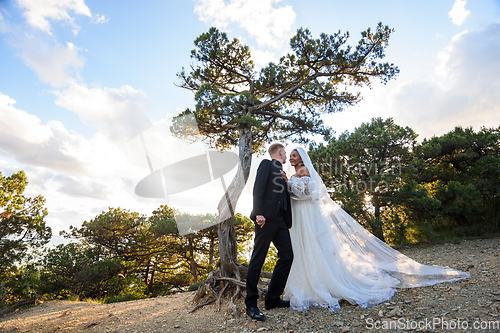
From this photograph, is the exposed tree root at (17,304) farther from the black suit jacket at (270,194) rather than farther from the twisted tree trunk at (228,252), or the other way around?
the black suit jacket at (270,194)

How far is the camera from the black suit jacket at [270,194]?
3.36 metres

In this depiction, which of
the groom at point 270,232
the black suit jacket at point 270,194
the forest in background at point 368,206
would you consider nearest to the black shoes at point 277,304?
the groom at point 270,232

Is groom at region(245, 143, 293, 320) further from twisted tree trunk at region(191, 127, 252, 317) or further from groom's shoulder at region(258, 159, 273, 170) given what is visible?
twisted tree trunk at region(191, 127, 252, 317)

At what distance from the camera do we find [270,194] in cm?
344

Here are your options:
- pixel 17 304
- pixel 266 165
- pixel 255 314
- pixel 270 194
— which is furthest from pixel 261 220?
pixel 17 304

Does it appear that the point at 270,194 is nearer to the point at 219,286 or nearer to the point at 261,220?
the point at 261,220

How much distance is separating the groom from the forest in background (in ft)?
14.4

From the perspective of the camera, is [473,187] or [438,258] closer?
[438,258]

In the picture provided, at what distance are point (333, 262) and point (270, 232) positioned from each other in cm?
111

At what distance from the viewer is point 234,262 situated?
18.1 feet

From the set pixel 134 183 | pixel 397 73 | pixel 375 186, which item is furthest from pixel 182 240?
pixel 397 73

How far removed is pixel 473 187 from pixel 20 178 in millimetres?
17752

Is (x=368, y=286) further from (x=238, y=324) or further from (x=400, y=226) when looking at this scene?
(x=400, y=226)

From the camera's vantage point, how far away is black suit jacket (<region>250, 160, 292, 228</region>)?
3361 millimetres
